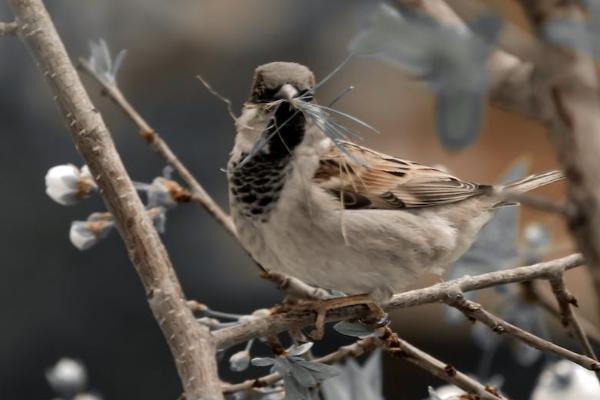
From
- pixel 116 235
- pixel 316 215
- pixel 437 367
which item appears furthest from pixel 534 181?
pixel 116 235

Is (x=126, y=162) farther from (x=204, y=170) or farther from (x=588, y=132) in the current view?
(x=588, y=132)

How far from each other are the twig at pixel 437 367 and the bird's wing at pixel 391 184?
20 centimetres

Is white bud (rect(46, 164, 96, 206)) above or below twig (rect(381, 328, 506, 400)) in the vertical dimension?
above

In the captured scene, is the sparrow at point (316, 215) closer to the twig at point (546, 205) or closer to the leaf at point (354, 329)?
the leaf at point (354, 329)

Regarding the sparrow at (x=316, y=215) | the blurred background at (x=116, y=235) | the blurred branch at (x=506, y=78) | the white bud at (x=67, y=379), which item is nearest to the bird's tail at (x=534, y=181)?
the sparrow at (x=316, y=215)

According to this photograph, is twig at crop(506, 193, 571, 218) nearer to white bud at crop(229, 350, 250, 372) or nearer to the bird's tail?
white bud at crop(229, 350, 250, 372)

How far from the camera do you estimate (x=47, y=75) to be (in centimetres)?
59

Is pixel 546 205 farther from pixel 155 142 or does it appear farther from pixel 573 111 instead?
pixel 155 142

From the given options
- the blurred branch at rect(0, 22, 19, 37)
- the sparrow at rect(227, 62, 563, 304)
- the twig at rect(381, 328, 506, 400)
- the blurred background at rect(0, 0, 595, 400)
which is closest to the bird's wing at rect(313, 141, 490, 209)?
the sparrow at rect(227, 62, 563, 304)

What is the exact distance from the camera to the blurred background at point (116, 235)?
1.99 meters

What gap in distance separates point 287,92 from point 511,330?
22 cm

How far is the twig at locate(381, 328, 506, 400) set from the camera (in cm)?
63

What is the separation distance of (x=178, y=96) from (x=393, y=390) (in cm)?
87

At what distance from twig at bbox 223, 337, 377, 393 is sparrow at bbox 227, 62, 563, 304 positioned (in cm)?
8
